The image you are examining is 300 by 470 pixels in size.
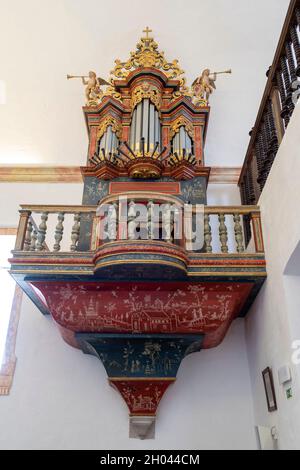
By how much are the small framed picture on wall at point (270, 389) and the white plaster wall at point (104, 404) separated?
0.86m

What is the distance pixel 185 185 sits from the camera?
6.11m

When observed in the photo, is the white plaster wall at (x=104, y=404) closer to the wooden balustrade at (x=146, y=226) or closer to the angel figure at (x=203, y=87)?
the wooden balustrade at (x=146, y=226)

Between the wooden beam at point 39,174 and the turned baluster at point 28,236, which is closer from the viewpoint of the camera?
the turned baluster at point 28,236

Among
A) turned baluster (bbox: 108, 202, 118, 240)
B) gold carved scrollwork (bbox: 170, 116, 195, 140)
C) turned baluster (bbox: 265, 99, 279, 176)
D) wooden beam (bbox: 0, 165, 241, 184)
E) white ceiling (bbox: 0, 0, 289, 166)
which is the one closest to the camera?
turned baluster (bbox: 108, 202, 118, 240)

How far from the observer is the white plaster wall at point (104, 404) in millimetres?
5137

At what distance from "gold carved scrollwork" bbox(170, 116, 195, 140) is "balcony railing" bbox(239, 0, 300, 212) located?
1.03m

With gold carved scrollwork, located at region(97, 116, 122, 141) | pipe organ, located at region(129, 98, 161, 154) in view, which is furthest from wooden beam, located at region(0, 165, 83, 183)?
pipe organ, located at region(129, 98, 161, 154)

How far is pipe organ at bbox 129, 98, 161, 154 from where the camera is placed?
6.08 metres

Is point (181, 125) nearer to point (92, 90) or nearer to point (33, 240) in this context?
point (92, 90)

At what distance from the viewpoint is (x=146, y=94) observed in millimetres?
6668

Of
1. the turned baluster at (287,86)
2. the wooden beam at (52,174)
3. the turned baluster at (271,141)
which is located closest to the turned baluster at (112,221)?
the turned baluster at (271,141)

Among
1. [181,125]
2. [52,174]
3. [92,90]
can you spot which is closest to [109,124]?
[92,90]

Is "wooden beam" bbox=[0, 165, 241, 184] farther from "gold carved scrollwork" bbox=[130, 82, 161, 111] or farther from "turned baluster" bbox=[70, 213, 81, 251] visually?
"turned baluster" bbox=[70, 213, 81, 251]
